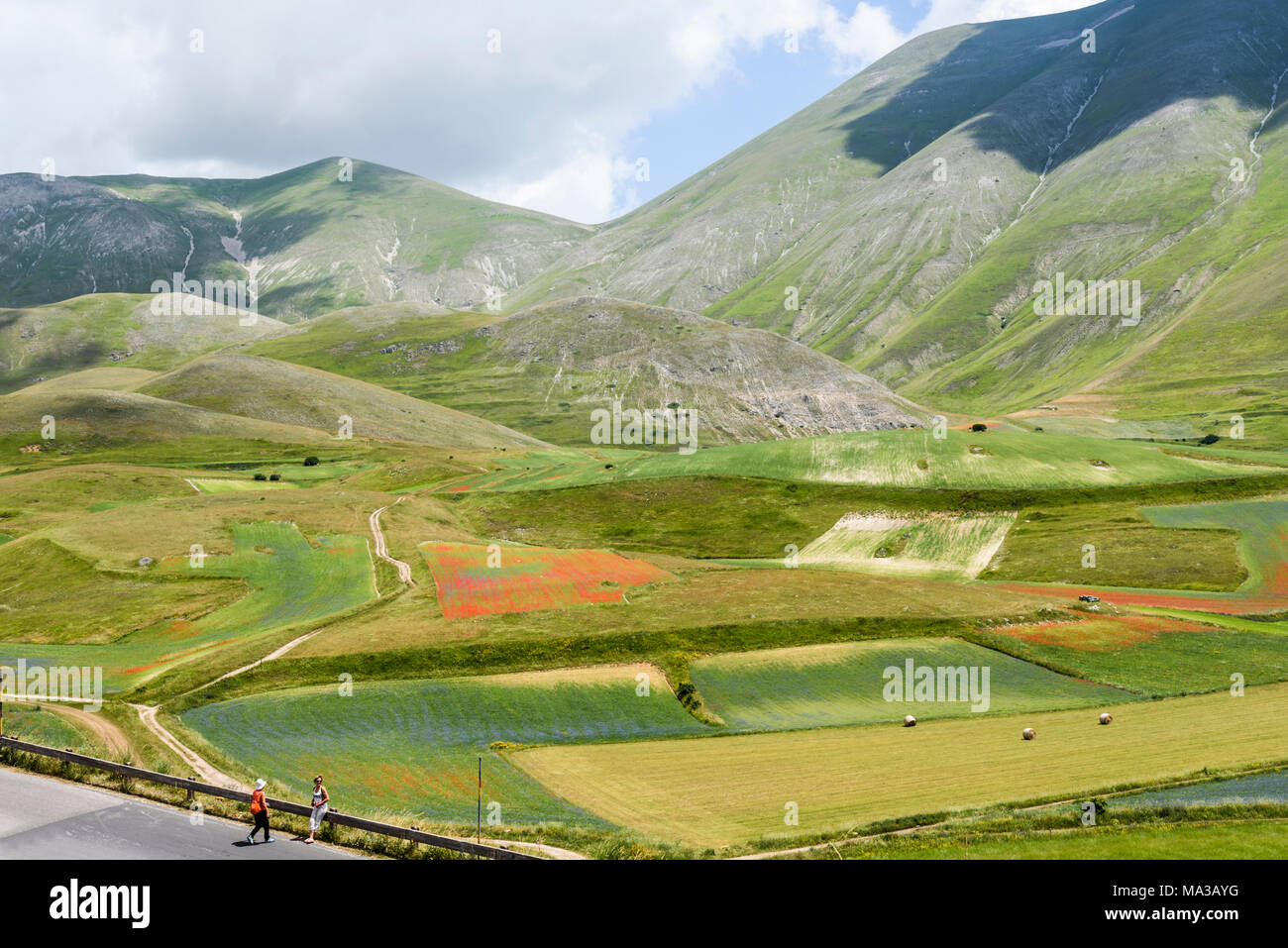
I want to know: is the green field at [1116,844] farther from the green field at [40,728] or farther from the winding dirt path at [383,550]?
the winding dirt path at [383,550]

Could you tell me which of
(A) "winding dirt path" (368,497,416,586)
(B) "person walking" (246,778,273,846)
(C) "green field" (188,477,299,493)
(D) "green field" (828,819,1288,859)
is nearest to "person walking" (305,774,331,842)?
(B) "person walking" (246,778,273,846)

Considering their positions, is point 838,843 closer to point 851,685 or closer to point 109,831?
point 109,831

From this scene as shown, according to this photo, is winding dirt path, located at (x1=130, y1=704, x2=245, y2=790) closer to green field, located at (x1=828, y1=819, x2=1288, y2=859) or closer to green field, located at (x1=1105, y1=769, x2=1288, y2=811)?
green field, located at (x1=828, y1=819, x2=1288, y2=859)

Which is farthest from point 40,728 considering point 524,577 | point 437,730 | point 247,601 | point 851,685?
point 851,685
